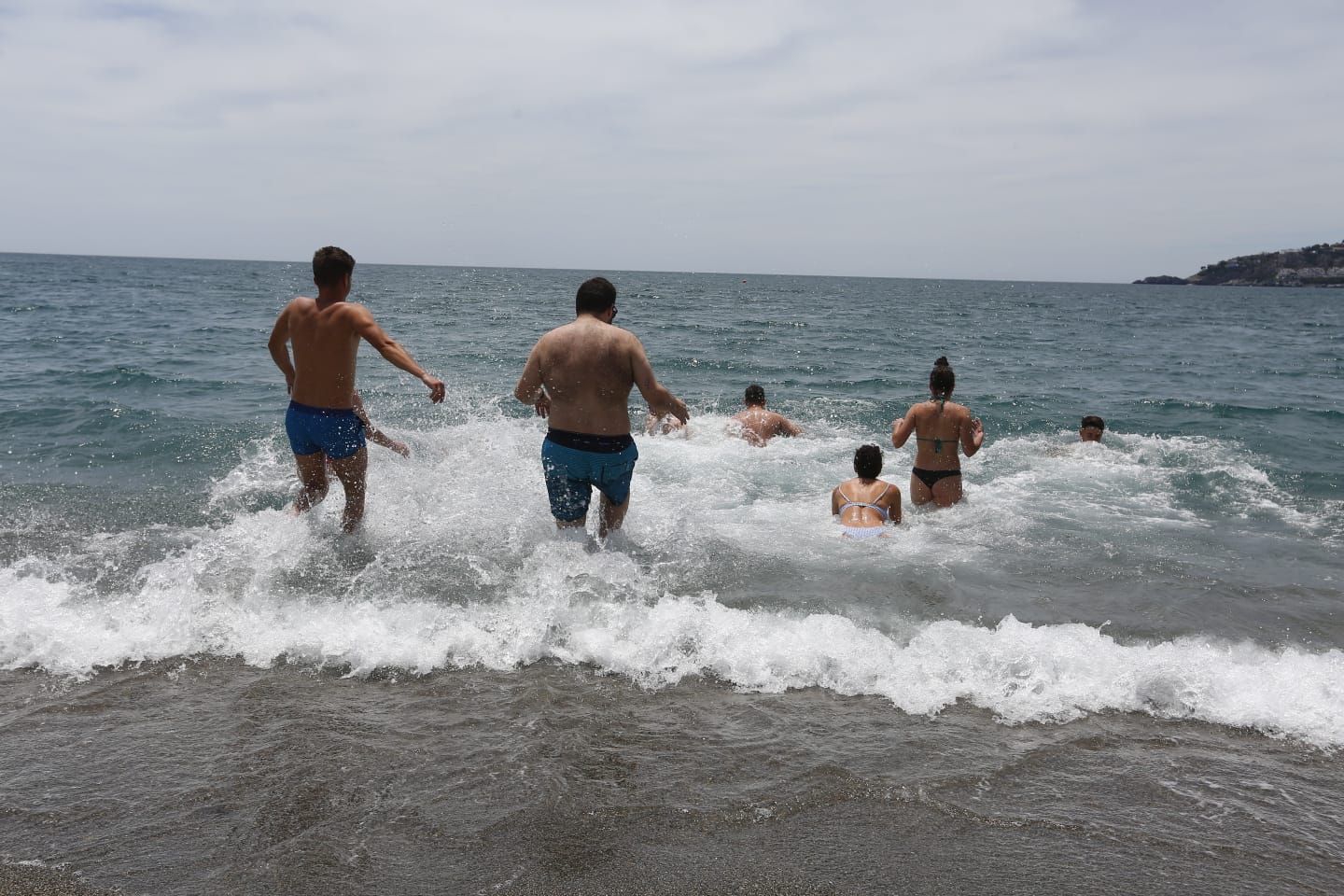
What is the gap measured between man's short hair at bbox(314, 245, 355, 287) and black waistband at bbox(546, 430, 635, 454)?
161cm

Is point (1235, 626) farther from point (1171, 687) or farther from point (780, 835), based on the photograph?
point (780, 835)

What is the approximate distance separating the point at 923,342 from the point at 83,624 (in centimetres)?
2767

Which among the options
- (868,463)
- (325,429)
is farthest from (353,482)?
(868,463)

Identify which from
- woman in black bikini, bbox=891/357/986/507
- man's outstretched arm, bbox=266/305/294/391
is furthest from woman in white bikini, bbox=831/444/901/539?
man's outstretched arm, bbox=266/305/294/391

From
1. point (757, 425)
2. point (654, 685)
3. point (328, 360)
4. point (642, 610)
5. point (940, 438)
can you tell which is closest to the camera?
point (654, 685)

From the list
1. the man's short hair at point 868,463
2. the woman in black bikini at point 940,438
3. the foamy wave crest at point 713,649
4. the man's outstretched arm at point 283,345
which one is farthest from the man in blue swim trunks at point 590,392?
the woman in black bikini at point 940,438

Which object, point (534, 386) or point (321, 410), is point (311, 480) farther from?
point (534, 386)

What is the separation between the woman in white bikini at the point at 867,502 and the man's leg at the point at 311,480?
3.75 metres

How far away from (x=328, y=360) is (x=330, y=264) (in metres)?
0.57

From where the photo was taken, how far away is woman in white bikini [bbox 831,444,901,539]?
6.67 m

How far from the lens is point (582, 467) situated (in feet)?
16.6

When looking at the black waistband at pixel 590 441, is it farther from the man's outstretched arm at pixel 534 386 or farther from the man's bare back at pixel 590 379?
the man's outstretched arm at pixel 534 386

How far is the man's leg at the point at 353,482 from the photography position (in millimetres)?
5512

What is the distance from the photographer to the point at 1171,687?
13.5ft
